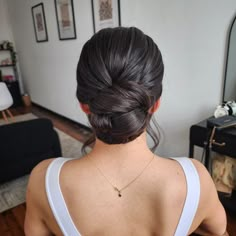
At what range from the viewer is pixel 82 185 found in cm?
56

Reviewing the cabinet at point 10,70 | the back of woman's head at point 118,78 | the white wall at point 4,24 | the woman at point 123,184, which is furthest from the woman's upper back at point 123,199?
the white wall at point 4,24

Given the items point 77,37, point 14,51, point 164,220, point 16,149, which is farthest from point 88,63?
point 14,51

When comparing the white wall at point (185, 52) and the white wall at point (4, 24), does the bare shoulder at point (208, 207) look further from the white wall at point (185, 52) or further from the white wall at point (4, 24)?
the white wall at point (4, 24)

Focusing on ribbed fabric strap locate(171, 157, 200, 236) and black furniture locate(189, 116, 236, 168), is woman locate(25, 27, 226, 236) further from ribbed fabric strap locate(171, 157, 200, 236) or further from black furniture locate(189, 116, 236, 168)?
black furniture locate(189, 116, 236, 168)

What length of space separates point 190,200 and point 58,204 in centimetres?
32

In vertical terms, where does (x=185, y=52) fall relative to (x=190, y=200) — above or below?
above

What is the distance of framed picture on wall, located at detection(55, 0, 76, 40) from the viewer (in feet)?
9.52

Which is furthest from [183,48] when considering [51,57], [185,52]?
[51,57]

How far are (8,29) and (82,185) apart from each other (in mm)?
5344

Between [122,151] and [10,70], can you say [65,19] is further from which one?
[122,151]

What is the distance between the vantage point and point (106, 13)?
239cm

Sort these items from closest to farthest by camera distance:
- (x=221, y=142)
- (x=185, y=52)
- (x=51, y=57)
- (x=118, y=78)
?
Result: (x=118, y=78), (x=221, y=142), (x=185, y=52), (x=51, y=57)

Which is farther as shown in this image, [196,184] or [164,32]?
[164,32]

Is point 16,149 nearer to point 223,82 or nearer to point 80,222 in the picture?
point 80,222
